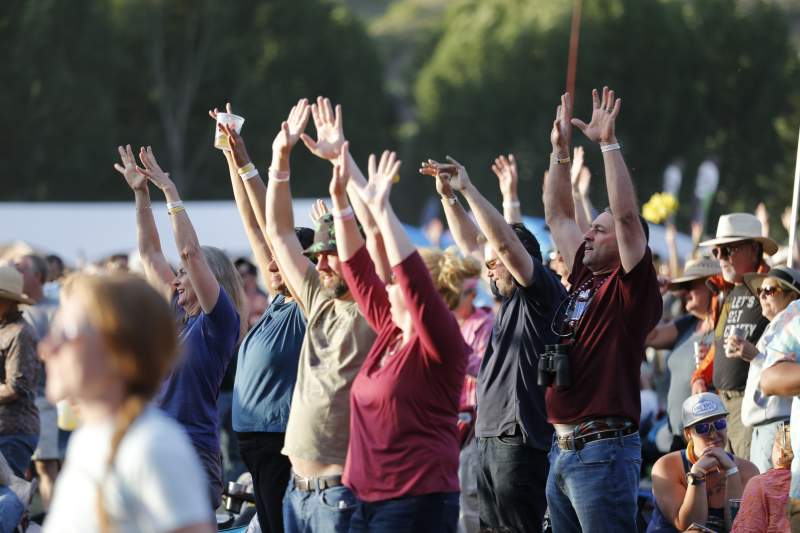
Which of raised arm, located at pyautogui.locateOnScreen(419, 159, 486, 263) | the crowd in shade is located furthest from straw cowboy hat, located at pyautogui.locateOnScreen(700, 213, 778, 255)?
raised arm, located at pyautogui.locateOnScreen(419, 159, 486, 263)

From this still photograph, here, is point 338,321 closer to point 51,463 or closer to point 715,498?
point 715,498

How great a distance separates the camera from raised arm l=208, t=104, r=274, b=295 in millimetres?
5969

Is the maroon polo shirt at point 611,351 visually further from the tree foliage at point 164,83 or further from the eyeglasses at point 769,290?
the tree foliage at point 164,83

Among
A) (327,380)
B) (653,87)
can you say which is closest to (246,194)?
(327,380)

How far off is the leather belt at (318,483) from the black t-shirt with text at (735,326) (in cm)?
302

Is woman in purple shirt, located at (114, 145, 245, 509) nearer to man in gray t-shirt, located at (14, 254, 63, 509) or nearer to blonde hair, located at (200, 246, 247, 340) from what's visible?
blonde hair, located at (200, 246, 247, 340)

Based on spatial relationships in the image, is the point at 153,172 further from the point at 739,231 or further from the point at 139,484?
the point at 139,484

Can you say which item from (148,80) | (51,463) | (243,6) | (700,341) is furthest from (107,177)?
(700,341)

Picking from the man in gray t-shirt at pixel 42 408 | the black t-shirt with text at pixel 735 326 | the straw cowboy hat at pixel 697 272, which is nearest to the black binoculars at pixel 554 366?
the black t-shirt with text at pixel 735 326

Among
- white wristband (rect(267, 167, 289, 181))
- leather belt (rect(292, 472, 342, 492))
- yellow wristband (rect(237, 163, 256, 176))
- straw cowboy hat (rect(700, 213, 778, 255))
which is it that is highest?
straw cowboy hat (rect(700, 213, 778, 255))

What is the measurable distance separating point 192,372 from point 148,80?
151 feet

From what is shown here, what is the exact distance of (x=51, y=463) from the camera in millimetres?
10086

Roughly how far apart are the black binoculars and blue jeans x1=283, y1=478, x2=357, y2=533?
1.01m

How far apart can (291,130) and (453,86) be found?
4938 centimetres
